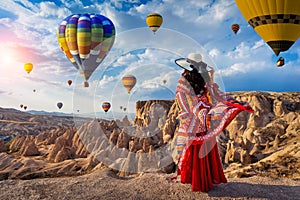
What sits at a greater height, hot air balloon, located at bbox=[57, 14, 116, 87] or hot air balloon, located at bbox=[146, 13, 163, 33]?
hot air balloon, located at bbox=[146, 13, 163, 33]

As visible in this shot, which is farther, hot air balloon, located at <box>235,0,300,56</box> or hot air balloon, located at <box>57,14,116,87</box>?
hot air balloon, located at <box>57,14,116,87</box>

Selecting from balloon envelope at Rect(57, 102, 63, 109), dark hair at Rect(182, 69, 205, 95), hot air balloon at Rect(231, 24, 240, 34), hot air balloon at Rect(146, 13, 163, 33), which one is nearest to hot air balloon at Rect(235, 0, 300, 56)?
dark hair at Rect(182, 69, 205, 95)

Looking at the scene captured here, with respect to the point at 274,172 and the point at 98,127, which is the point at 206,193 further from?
the point at 98,127

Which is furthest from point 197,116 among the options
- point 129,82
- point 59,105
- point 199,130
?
point 59,105

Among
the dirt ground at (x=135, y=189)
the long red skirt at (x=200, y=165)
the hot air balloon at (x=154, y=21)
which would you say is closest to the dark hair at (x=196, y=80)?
the long red skirt at (x=200, y=165)

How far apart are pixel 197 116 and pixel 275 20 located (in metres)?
12.8

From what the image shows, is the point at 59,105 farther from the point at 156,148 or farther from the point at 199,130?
the point at 199,130

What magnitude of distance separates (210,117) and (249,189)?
321 centimetres

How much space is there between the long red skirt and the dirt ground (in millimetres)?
270

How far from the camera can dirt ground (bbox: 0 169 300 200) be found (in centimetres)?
869

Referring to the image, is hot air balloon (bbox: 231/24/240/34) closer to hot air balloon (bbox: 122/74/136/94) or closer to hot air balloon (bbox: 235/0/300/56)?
hot air balloon (bbox: 122/74/136/94)

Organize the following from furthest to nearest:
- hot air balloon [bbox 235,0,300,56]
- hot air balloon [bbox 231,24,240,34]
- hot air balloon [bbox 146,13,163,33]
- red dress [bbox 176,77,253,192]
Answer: hot air balloon [bbox 231,24,240,34]
hot air balloon [bbox 146,13,163,33]
hot air balloon [bbox 235,0,300,56]
red dress [bbox 176,77,253,192]

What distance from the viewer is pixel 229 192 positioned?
347 inches

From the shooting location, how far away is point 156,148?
129 feet
